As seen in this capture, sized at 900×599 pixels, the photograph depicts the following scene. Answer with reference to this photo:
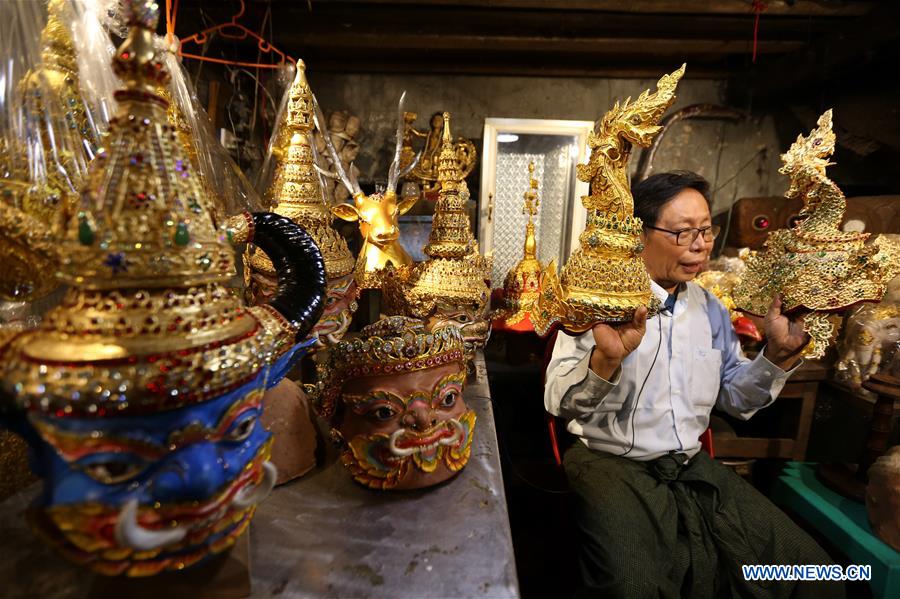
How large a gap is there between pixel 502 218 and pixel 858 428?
2722 mm

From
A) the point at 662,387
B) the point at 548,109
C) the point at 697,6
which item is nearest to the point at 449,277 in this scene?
the point at 662,387

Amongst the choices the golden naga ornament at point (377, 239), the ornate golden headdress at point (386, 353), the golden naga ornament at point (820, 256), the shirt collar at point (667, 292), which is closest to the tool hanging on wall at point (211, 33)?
the golden naga ornament at point (377, 239)

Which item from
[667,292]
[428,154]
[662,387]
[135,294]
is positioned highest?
[428,154]

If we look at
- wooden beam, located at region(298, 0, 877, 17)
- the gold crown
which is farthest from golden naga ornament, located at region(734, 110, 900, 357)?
the gold crown

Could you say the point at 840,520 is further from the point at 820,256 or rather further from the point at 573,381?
the point at 573,381

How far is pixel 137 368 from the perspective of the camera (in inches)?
23.4

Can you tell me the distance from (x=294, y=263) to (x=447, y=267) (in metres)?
0.87

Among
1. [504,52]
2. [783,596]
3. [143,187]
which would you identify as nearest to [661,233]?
[783,596]

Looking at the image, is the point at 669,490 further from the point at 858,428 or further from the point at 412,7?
the point at 412,7

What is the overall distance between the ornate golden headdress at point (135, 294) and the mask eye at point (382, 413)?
0.45m

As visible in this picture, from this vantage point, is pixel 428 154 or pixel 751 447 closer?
pixel 751 447

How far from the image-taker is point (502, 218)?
11.9 ft

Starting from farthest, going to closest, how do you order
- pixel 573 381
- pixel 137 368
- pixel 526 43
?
1. pixel 526 43
2. pixel 573 381
3. pixel 137 368

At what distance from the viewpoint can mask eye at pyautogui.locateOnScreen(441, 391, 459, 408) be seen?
3.71 feet
